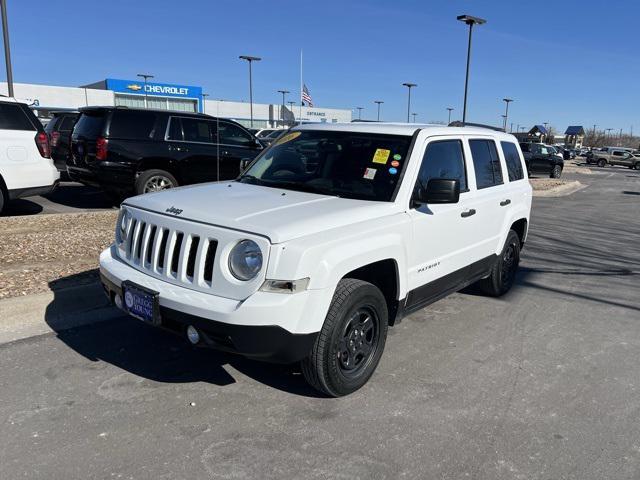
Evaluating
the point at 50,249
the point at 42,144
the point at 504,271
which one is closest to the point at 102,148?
the point at 42,144

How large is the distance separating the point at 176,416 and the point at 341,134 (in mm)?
2601

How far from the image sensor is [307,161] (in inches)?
178

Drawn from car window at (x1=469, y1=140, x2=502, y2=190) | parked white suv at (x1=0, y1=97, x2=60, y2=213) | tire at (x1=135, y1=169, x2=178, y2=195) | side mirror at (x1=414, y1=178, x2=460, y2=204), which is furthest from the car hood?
tire at (x1=135, y1=169, x2=178, y2=195)

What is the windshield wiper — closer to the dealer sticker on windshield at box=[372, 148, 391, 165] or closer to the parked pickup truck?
the dealer sticker on windshield at box=[372, 148, 391, 165]

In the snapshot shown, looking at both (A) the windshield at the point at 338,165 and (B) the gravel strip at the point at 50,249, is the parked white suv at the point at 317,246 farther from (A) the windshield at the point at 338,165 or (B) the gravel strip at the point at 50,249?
(B) the gravel strip at the point at 50,249

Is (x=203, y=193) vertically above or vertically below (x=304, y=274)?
above

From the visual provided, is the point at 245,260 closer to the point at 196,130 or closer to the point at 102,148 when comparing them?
the point at 102,148

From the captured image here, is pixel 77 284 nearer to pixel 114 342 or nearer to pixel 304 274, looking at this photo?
pixel 114 342

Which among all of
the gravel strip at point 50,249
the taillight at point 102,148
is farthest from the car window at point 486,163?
the taillight at point 102,148

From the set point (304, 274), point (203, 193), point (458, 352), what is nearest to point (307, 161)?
point (203, 193)

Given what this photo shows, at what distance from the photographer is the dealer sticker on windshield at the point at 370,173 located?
4094mm

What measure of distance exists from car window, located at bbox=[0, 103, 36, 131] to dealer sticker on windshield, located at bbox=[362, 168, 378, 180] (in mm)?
6689

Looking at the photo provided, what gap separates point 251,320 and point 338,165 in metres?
1.79

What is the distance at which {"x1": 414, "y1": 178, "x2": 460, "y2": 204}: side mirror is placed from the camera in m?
3.83
